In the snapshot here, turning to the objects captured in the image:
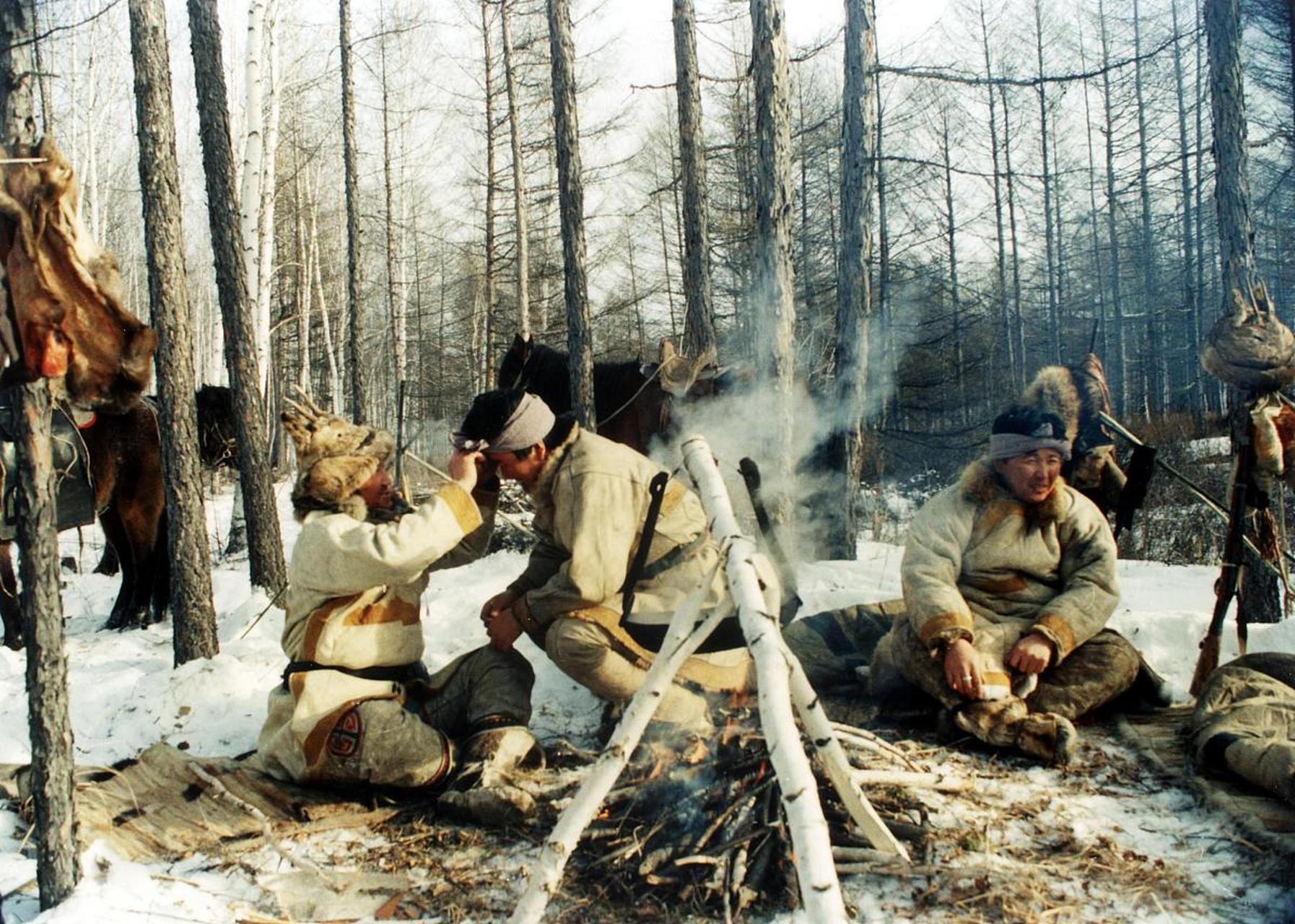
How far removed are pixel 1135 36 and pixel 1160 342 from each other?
984cm

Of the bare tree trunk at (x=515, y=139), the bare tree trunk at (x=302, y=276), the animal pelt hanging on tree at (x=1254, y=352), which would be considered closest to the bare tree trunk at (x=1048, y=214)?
the bare tree trunk at (x=515, y=139)

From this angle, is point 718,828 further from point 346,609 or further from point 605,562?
point 346,609

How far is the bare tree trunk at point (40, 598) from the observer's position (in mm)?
2389

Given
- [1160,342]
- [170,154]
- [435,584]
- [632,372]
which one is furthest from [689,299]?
[1160,342]

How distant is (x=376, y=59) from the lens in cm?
2097

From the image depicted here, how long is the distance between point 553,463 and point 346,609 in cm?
100

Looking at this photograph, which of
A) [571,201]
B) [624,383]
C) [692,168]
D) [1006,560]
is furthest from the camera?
[692,168]

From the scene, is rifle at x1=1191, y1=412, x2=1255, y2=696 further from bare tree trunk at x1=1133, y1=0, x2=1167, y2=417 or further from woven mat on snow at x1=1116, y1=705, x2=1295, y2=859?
bare tree trunk at x1=1133, y1=0, x2=1167, y2=417

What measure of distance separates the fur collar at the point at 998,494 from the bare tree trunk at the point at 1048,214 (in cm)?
2252

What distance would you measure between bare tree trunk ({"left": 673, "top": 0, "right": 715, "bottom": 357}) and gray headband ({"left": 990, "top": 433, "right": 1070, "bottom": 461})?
177 inches

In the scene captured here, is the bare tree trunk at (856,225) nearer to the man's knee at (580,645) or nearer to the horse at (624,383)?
the horse at (624,383)

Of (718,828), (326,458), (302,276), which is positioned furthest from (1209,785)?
(302,276)

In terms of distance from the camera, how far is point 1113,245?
25.9 meters

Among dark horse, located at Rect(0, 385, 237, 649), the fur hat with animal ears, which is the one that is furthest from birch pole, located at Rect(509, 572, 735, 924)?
dark horse, located at Rect(0, 385, 237, 649)
